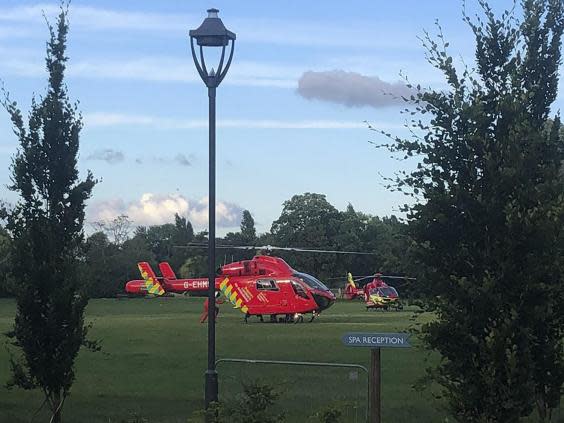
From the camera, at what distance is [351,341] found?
9.63 m

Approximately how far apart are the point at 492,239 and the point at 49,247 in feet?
20.4

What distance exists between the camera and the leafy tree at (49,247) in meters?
12.0

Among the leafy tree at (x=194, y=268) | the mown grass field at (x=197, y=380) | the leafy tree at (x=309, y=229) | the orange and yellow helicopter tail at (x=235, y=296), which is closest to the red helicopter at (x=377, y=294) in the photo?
the mown grass field at (x=197, y=380)

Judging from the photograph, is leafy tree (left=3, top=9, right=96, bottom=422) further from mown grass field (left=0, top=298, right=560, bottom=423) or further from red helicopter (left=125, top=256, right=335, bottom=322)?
red helicopter (left=125, top=256, right=335, bottom=322)

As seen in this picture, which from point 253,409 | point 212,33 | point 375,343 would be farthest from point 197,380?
point 253,409

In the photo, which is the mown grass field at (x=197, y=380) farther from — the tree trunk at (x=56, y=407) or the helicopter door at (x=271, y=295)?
the helicopter door at (x=271, y=295)

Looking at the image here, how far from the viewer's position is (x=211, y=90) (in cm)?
1112

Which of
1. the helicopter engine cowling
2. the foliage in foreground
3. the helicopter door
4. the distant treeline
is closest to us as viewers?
the foliage in foreground

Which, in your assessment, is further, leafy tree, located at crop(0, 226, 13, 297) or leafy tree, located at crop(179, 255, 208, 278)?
leafy tree, located at crop(179, 255, 208, 278)

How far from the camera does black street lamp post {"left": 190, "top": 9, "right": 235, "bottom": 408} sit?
10797mm

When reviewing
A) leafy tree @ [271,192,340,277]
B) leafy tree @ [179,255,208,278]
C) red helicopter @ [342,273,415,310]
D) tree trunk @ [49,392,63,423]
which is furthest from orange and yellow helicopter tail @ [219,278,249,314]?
leafy tree @ [179,255,208,278]

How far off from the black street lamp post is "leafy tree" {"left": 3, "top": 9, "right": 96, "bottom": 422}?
6.63ft

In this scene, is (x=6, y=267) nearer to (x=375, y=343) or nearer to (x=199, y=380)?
(x=375, y=343)

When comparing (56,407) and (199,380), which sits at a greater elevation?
(56,407)
